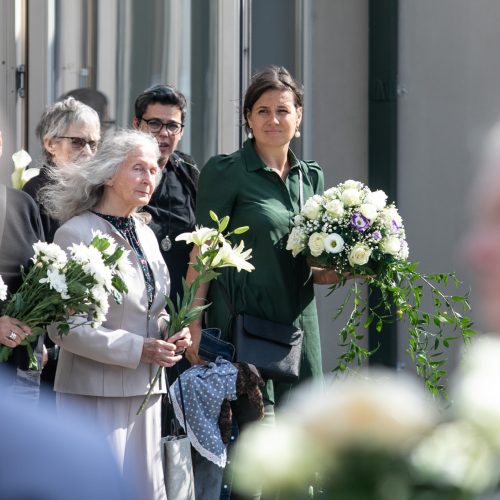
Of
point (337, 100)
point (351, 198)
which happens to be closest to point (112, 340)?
point (351, 198)

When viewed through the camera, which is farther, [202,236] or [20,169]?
[20,169]

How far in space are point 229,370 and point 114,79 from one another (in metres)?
2.77

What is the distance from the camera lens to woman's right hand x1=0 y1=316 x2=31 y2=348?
454 cm

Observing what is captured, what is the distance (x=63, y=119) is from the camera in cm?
588

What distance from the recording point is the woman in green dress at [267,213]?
206 inches

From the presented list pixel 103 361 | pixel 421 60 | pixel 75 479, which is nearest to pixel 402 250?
pixel 103 361

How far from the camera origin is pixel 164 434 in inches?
227

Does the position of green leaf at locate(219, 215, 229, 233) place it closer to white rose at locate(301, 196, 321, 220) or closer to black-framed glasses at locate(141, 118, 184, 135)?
white rose at locate(301, 196, 321, 220)

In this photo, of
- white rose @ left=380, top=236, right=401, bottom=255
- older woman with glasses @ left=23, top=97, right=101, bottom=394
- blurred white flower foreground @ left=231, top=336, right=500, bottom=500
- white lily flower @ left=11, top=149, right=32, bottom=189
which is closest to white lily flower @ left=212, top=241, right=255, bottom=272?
white rose @ left=380, top=236, right=401, bottom=255

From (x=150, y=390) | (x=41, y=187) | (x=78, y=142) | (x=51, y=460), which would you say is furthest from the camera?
(x=78, y=142)

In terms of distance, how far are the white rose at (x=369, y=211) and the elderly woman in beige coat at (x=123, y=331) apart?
85 cm

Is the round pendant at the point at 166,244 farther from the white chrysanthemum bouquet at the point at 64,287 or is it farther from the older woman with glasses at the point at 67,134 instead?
the white chrysanthemum bouquet at the point at 64,287

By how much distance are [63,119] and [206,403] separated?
162 centimetres

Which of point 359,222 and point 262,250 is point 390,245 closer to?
point 359,222
